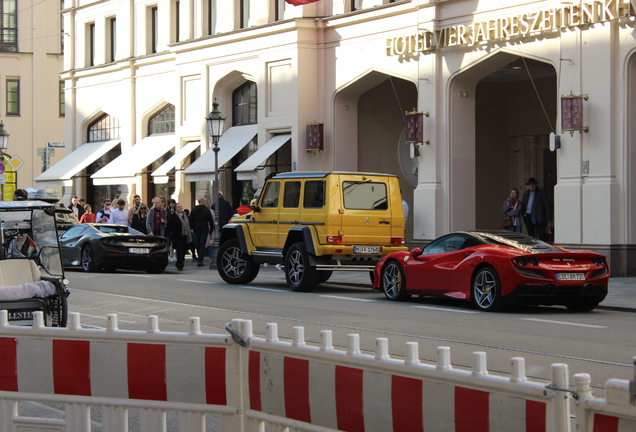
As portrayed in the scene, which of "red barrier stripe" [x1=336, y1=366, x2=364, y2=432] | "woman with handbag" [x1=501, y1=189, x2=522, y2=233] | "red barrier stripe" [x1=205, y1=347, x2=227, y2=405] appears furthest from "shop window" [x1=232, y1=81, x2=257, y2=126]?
"red barrier stripe" [x1=336, y1=366, x2=364, y2=432]

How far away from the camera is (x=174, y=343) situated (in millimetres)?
5191

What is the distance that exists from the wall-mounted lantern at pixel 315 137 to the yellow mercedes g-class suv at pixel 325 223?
9.07 meters

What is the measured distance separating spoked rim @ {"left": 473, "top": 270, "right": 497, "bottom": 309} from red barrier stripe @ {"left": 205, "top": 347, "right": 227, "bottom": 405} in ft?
31.7

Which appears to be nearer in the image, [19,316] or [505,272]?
[19,316]

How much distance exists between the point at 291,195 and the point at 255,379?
44.9 ft

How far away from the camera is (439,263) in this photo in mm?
15414

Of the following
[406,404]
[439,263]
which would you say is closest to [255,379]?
[406,404]

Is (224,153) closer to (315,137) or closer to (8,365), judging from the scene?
(315,137)

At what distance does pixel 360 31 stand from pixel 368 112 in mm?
3611

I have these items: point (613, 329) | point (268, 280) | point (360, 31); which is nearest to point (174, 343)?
point (613, 329)

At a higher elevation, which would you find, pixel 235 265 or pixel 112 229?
pixel 112 229

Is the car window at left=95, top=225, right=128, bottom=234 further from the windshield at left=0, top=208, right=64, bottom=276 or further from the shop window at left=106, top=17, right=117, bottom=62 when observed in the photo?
the shop window at left=106, top=17, right=117, bottom=62

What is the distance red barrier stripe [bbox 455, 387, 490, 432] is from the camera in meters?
3.86

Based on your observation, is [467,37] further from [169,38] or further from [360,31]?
[169,38]
